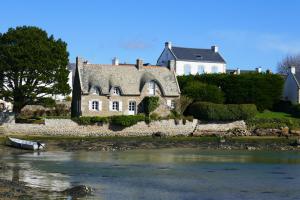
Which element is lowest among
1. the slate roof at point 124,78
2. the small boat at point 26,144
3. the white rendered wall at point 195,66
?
the small boat at point 26,144

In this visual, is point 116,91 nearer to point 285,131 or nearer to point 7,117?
point 7,117

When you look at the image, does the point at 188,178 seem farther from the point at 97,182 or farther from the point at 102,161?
the point at 102,161

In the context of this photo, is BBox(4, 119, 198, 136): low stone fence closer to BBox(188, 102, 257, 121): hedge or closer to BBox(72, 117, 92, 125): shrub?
BBox(72, 117, 92, 125): shrub

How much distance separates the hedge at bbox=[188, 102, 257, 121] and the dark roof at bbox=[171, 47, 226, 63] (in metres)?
25.6

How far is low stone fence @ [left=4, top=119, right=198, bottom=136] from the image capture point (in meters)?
55.6

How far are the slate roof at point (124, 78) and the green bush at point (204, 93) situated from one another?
159cm

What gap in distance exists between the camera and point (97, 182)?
29906 millimetres

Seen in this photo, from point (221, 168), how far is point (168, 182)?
306 inches

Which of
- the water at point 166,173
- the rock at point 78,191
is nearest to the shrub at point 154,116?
the water at point 166,173

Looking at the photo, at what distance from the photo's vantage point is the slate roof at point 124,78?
209ft

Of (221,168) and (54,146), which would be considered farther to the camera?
(54,146)

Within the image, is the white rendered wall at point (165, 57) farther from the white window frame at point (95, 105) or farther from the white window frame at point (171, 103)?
the white window frame at point (95, 105)

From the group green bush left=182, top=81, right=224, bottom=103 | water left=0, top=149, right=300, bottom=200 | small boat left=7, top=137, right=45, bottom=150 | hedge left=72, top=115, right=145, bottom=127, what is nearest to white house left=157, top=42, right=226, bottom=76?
green bush left=182, top=81, right=224, bottom=103

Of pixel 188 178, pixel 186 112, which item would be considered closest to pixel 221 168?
pixel 188 178
